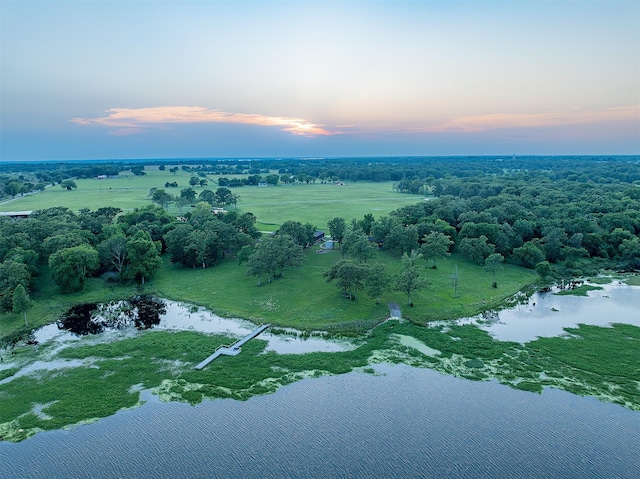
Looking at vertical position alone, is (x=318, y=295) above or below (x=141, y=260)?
below

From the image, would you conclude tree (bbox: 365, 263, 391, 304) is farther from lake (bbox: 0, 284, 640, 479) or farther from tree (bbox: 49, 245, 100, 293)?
tree (bbox: 49, 245, 100, 293)

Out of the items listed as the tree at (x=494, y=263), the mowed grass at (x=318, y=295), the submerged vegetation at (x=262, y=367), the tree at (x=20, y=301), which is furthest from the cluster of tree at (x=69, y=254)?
the tree at (x=494, y=263)

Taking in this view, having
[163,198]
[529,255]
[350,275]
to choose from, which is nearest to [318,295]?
[350,275]

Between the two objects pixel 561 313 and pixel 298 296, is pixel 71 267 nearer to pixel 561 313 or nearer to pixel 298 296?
pixel 298 296

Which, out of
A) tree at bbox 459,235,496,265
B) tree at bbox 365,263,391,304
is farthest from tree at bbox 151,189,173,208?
tree at bbox 365,263,391,304

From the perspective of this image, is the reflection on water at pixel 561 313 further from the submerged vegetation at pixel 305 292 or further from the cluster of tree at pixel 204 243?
the cluster of tree at pixel 204 243

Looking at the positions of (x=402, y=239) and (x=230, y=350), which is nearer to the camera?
(x=230, y=350)
